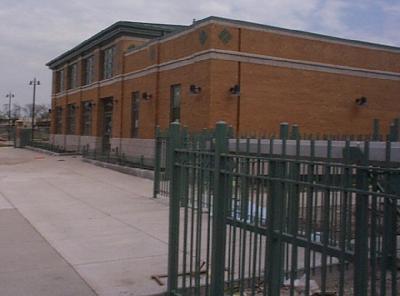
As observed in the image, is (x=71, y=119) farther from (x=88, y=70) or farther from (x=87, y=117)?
(x=88, y=70)

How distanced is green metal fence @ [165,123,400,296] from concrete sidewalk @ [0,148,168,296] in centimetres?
124

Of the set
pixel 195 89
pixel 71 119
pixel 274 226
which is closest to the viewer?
pixel 274 226

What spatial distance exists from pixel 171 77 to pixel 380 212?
24362 mm

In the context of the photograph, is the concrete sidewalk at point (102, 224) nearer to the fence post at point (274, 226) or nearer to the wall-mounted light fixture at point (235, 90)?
the fence post at point (274, 226)

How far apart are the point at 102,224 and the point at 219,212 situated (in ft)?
19.7

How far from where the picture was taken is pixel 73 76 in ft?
163

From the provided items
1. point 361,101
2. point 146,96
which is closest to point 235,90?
point 146,96

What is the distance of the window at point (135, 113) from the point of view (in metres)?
32.1

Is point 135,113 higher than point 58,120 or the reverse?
higher

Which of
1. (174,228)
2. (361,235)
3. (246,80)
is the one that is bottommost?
(174,228)

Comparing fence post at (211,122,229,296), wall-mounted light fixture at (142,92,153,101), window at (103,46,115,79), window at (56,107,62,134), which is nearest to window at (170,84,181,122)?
wall-mounted light fixture at (142,92,153,101)

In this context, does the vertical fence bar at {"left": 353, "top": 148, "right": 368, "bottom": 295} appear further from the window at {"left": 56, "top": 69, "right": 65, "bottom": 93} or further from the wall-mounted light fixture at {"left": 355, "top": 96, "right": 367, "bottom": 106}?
the window at {"left": 56, "top": 69, "right": 65, "bottom": 93}

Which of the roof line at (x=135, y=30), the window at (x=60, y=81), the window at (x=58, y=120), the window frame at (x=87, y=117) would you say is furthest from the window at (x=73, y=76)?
the roof line at (x=135, y=30)

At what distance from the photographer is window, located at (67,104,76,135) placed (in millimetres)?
48250
